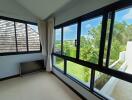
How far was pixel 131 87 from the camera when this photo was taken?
1.31 meters

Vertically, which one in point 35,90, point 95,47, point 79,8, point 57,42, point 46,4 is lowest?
point 35,90

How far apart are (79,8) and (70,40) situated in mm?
877

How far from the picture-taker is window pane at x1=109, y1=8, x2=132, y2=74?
1256 millimetres

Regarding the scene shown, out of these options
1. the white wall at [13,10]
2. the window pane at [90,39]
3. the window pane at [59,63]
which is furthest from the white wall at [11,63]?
the window pane at [90,39]

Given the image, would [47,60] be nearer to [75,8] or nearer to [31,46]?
[31,46]

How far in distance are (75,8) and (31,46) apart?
7.37 feet

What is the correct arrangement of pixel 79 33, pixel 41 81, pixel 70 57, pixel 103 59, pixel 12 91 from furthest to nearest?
pixel 41 81 < pixel 70 57 < pixel 12 91 < pixel 79 33 < pixel 103 59

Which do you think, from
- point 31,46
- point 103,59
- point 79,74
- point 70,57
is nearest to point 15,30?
point 31,46

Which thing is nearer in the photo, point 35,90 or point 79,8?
point 79,8

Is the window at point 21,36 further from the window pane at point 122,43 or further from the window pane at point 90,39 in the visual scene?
the window pane at point 122,43

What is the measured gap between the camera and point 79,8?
199 centimetres

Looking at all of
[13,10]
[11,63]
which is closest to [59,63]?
[11,63]

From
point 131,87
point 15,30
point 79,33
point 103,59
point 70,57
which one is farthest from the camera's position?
point 15,30

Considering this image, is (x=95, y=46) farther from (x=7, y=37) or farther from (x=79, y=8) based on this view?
(x=7, y=37)
